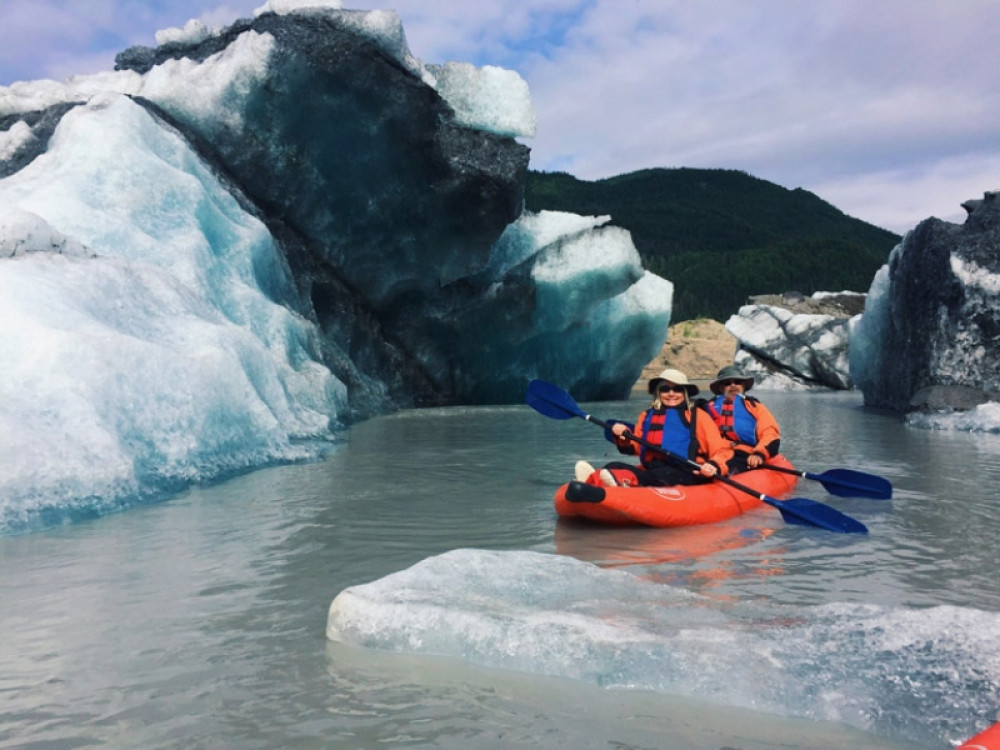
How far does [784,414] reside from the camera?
15.8 meters

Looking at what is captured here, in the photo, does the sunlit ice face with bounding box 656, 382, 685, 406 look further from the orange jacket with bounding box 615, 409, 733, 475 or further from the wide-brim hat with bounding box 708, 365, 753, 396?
the wide-brim hat with bounding box 708, 365, 753, 396

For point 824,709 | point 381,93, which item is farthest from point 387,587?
point 381,93

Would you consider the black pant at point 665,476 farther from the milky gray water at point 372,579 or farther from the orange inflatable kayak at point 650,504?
the milky gray water at point 372,579

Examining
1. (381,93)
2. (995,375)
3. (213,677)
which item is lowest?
(213,677)

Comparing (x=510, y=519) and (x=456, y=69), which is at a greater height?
(x=456, y=69)

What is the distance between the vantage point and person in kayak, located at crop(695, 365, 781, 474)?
6711 mm

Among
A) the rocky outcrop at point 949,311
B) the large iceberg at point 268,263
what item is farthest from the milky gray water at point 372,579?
the rocky outcrop at point 949,311

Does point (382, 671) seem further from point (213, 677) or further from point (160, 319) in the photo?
point (160, 319)

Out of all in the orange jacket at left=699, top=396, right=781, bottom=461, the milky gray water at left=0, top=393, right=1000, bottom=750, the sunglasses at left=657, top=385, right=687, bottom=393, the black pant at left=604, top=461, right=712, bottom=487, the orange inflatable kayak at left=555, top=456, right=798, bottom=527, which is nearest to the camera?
the milky gray water at left=0, top=393, right=1000, bottom=750

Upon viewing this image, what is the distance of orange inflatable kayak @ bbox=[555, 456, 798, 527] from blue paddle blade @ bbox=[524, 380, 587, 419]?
69.2 inches

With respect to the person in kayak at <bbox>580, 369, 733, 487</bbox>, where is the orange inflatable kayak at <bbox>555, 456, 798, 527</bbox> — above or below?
below

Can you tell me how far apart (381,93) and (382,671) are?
437 inches

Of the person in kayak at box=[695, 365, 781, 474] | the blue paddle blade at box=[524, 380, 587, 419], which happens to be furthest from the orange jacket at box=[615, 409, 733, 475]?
the blue paddle blade at box=[524, 380, 587, 419]

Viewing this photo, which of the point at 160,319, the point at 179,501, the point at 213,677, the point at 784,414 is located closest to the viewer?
the point at 213,677
